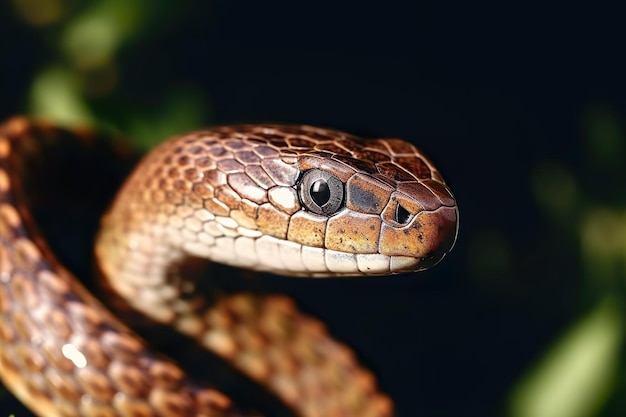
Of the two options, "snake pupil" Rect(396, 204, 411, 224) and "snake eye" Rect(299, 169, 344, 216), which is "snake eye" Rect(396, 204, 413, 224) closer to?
"snake pupil" Rect(396, 204, 411, 224)

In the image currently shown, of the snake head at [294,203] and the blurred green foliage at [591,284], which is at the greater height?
the snake head at [294,203]

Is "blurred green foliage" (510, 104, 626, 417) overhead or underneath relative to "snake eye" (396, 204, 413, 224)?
underneath

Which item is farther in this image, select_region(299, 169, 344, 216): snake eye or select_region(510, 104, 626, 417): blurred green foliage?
select_region(510, 104, 626, 417): blurred green foliage

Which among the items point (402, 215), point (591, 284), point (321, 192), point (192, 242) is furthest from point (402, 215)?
point (591, 284)

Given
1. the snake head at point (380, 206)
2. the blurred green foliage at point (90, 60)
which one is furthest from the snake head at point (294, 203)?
the blurred green foliage at point (90, 60)

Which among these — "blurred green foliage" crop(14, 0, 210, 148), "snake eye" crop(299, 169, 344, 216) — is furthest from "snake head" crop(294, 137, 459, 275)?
"blurred green foliage" crop(14, 0, 210, 148)

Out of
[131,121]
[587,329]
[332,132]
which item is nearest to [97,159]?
[131,121]

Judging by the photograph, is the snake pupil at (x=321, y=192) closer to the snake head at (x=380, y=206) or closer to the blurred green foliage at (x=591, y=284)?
the snake head at (x=380, y=206)
